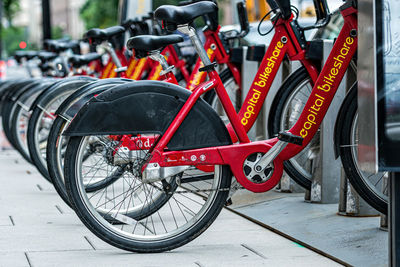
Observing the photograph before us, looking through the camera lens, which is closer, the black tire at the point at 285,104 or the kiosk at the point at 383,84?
the kiosk at the point at 383,84

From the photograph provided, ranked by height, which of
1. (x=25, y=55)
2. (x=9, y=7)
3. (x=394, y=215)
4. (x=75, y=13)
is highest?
(x=9, y=7)

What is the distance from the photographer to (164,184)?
426 centimetres

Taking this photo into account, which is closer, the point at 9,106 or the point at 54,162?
the point at 54,162

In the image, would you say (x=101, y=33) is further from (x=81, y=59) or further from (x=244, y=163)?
(x=244, y=163)

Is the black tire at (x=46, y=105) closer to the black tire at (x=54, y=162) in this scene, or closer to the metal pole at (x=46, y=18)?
the black tire at (x=54, y=162)

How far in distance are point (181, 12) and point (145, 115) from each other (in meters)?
0.56

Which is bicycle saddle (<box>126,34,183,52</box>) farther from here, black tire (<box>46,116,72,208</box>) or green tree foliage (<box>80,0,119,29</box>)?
green tree foliage (<box>80,0,119,29</box>)

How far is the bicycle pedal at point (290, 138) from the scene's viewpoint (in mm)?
4344

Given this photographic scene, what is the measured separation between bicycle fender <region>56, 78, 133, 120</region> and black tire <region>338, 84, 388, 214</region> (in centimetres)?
134

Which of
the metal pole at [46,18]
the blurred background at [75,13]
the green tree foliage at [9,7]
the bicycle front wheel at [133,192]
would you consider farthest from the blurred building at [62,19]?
the bicycle front wheel at [133,192]

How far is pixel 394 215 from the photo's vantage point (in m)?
3.17

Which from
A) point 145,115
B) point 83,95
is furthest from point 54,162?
point 145,115

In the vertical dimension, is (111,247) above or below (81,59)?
below

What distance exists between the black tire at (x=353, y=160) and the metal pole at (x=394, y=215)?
0.90 m
